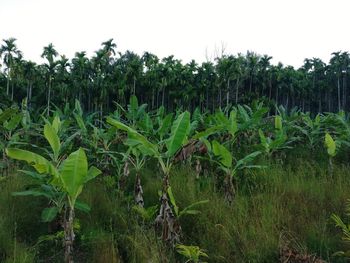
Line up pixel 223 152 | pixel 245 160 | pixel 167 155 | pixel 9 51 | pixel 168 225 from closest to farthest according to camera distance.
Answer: pixel 168 225, pixel 167 155, pixel 223 152, pixel 245 160, pixel 9 51

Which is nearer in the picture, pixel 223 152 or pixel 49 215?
pixel 49 215

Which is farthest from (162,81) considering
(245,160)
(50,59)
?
(245,160)

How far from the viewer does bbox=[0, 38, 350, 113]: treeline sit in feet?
169

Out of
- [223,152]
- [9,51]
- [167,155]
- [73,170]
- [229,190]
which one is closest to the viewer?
[73,170]

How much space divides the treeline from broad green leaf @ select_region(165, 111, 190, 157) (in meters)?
42.1

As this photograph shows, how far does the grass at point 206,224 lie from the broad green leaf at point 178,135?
957 millimetres

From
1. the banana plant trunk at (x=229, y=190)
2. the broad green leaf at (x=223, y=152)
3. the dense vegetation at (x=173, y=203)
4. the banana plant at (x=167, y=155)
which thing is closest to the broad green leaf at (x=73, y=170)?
the dense vegetation at (x=173, y=203)

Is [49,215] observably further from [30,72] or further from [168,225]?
[30,72]

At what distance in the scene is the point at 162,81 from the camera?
5853cm

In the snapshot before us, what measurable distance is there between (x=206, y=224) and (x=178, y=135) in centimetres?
114

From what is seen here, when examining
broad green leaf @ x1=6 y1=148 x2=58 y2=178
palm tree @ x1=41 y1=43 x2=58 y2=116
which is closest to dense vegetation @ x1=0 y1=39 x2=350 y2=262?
broad green leaf @ x1=6 y1=148 x2=58 y2=178

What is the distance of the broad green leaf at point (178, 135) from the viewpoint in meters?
4.68

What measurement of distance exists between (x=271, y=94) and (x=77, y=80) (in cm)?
3952

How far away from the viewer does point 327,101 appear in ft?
262
